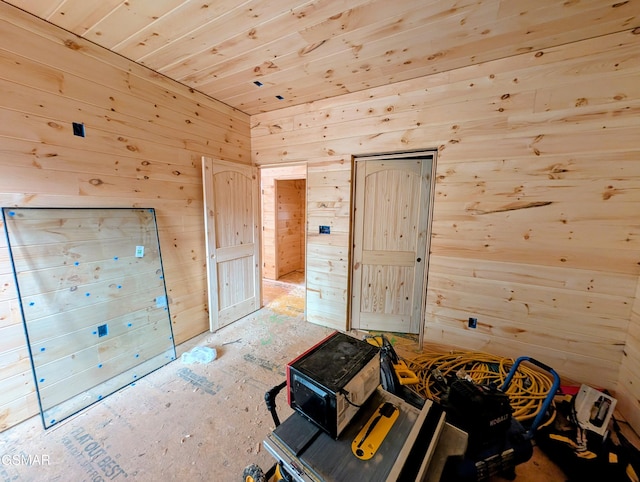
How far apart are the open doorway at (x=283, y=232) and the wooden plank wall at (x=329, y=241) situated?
98 centimetres

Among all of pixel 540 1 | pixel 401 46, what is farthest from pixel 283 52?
pixel 540 1

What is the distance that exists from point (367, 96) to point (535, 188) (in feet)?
5.72

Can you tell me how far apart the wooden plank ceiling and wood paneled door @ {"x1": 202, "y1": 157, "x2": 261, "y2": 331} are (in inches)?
42.1

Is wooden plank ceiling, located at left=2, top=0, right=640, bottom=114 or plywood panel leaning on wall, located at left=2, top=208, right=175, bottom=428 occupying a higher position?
wooden plank ceiling, located at left=2, top=0, right=640, bottom=114

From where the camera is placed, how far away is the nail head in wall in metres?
1.94

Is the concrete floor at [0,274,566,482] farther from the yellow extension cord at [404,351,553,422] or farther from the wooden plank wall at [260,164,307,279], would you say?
the wooden plank wall at [260,164,307,279]

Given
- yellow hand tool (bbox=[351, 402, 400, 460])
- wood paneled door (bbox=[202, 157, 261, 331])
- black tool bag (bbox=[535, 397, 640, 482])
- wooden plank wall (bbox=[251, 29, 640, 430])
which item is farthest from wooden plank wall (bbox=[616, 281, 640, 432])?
wood paneled door (bbox=[202, 157, 261, 331])

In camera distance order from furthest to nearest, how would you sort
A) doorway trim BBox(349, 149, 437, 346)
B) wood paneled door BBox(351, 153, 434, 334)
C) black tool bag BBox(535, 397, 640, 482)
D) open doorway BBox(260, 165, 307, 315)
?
1. open doorway BBox(260, 165, 307, 315)
2. wood paneled door BBox(351, 153, 434, 334)
3. doorway trim BBox(349, 149, 437, 346)
4. black tool bag BBox(535, 397, 640, 482)

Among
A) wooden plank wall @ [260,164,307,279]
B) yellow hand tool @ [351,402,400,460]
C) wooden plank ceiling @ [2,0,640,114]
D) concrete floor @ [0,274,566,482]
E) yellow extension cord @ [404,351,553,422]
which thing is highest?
wooden plank ceiling @ [2,0,640,114]

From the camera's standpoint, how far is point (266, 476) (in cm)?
126

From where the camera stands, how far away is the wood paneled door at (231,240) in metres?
2.92

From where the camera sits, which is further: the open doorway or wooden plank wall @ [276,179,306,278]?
wooden plank wall @ [276,179,306,278]

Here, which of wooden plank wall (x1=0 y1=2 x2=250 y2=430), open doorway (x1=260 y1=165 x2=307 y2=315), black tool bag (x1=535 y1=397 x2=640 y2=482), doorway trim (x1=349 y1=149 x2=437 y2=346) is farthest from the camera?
open doorway (x1=260 y1=165 x2=307 y2=315)

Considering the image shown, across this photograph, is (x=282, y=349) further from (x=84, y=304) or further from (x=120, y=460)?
(x=84, y=304)
